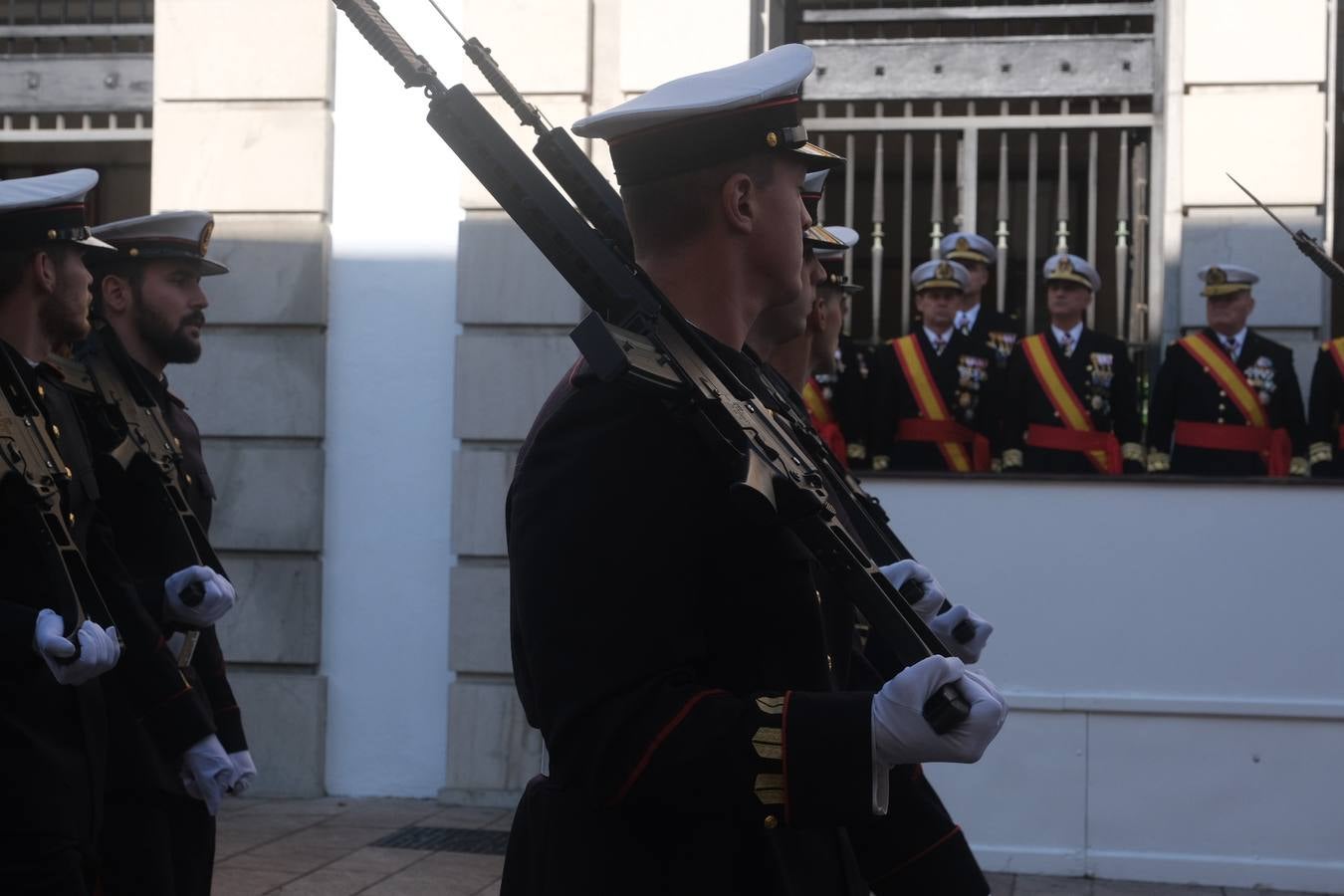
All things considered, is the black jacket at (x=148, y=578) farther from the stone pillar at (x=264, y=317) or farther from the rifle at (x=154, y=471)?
the stone pillar at (x=264, y=317)

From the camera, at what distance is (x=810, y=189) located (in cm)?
416

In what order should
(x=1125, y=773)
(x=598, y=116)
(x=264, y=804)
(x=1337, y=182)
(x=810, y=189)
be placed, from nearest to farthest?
(x=598, y=116)
(x=810, y=189)
(x=1125, y=773)
(x=264, y=804)
(x=1337, y=182)

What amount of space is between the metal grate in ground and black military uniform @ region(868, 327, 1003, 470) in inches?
79.3

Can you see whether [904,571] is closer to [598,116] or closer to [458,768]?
[598,116]

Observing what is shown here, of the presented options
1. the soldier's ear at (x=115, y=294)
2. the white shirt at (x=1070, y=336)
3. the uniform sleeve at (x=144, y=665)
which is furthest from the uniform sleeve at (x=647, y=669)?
the white shirt at (x=1070, y=336)

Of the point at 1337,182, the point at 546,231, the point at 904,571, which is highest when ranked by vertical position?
the point at 1337,182

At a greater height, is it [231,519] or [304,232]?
[304,232]

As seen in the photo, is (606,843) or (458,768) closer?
(606,843)

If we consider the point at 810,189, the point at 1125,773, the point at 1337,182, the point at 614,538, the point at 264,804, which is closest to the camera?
the point at 614,538

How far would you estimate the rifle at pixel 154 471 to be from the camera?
3.98m

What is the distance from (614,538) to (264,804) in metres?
5.31

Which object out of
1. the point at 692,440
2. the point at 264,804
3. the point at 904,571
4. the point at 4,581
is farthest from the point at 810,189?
the point at 264,804

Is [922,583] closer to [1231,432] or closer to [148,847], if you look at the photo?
[148,847]

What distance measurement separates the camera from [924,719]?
184 centimetres
